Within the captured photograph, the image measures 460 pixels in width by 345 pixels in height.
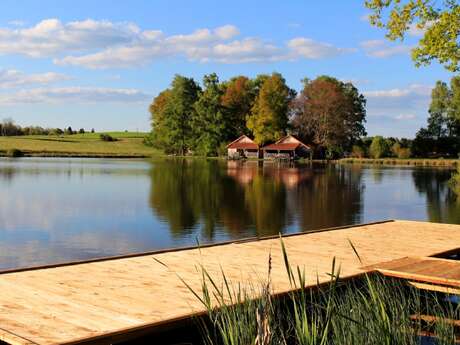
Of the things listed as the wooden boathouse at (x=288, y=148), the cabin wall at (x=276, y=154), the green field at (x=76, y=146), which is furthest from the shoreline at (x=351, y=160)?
the cabin wall at (x=276, y=154)

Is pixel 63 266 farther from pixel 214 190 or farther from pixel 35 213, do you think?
pixel 214 190

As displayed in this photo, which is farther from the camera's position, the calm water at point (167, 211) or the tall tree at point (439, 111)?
A: the tall tree at point (439, 111)

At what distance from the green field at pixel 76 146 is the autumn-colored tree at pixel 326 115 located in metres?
26.6

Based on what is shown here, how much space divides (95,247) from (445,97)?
80958mm

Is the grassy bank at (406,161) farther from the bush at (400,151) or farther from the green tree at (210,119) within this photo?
the green tree at (210,119)

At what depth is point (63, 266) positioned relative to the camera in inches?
330

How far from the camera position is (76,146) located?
102812 mm

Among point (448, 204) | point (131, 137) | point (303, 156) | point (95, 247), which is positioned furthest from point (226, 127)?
point (95, 247)

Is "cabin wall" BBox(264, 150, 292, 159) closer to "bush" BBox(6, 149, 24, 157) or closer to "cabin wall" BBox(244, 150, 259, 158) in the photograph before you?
"cabin wall" BBox(244, 150, 259, 158)

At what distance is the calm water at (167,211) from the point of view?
15664mm

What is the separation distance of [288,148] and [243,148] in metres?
7.78

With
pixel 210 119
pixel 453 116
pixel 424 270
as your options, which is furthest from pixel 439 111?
pixel 424 270

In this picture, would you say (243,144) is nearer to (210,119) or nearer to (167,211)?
(210,119)

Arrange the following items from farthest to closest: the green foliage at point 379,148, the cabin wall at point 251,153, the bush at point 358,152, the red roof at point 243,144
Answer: the cabin wall at point 251,153, the red roof at point 243,144, the bush at point 358,152, the green foliage at point 379,148
